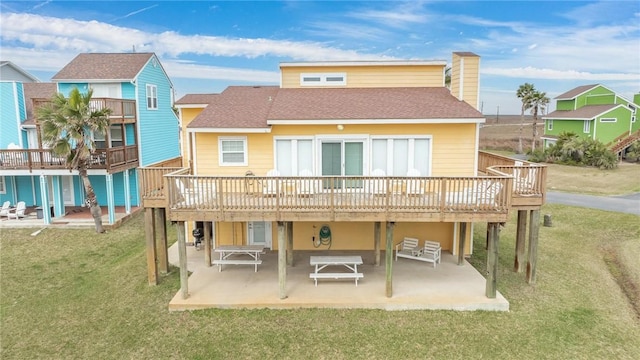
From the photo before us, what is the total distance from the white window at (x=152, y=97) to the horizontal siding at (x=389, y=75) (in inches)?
464

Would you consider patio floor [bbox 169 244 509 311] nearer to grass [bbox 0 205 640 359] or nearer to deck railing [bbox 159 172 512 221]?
grass [bbox 0 205 640 359]

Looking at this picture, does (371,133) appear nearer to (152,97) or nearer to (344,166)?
(344,166)

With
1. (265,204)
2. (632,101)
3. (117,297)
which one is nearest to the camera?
(265,204)

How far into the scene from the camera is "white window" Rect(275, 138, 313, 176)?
45.1ft

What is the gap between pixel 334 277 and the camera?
11992mm

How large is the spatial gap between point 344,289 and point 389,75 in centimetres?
874

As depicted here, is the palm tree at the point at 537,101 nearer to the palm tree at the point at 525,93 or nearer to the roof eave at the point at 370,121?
the palm tree at the point at 525,93

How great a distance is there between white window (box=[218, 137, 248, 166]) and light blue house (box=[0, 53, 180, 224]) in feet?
29.4

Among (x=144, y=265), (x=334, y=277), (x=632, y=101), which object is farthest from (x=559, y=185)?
(x=144, y=265)

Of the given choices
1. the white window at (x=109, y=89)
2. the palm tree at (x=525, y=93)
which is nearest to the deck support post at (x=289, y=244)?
the white window at (x=109, y=89)

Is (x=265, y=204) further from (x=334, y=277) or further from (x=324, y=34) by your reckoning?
(x=324, y=34)

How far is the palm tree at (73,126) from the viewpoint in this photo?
17375mm

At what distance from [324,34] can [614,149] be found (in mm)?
32876

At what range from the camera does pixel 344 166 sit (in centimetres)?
1368
